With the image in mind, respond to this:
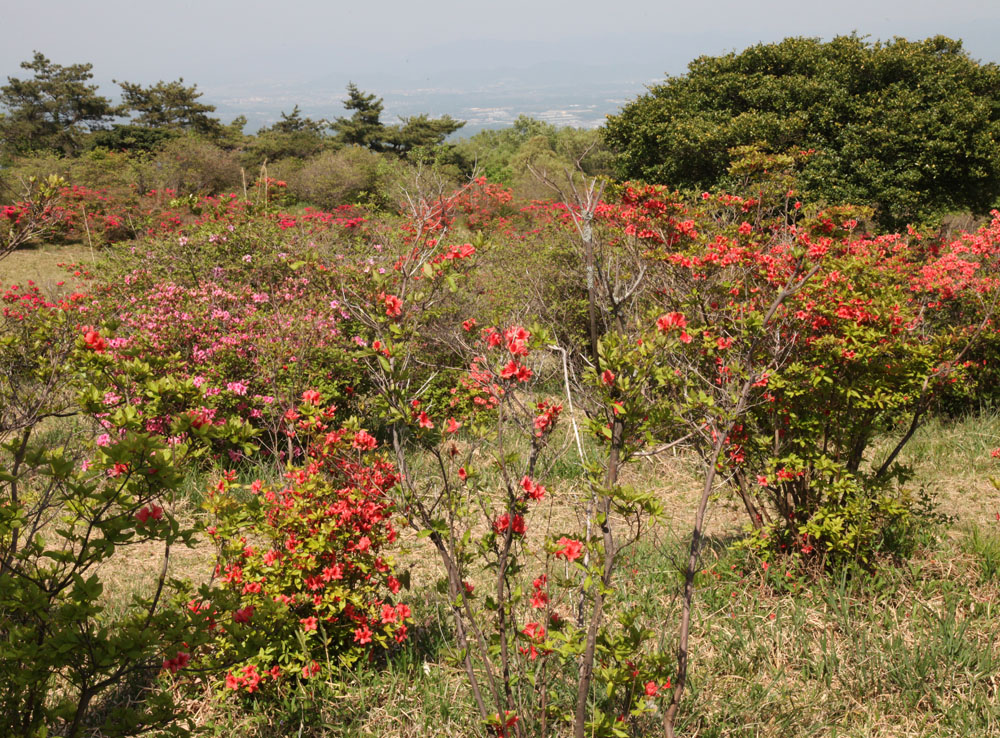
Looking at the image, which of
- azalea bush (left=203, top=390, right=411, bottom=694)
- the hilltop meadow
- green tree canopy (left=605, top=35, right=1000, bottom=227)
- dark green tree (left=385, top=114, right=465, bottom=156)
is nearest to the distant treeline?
green tree canopy (left=605, top=35, right=1000, bottom=227)

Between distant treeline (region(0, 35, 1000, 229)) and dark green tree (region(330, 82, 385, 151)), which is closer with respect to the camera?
distant treeline (region(0, 35, 1000, 229))

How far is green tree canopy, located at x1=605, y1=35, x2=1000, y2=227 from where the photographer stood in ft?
40.6

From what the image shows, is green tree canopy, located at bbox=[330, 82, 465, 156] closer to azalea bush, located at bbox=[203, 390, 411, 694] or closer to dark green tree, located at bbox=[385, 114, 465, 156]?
dark green tree, located at bbox=[385, 114, 465, 156]

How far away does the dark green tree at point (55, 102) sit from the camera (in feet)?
88.7

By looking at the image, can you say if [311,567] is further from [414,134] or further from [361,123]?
[361,123]

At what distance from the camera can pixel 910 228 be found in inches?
275

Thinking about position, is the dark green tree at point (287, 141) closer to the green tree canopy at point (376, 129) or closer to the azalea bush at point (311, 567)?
the green tree canopy at point (376, 129)

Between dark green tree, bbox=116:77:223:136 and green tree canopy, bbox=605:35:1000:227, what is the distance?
21.8m

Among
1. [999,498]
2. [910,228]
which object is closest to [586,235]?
[999,498]

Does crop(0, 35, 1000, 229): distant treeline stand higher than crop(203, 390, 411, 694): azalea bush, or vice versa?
crop(0, 35, 1000, 229): distant treeline

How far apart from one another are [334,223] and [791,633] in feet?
28.2

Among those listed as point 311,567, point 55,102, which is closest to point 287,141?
point 55,102

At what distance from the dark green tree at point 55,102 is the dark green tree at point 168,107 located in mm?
977

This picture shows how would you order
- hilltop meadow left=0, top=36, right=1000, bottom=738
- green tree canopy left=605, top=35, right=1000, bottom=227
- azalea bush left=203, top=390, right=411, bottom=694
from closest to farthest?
hilltop meadow left=0, top=36, right=1000, bottom=738
azalea bush left=203, top=390, right=411, bottom=694
green tree canopy left=605, top=35, right=1000, bottom=227
